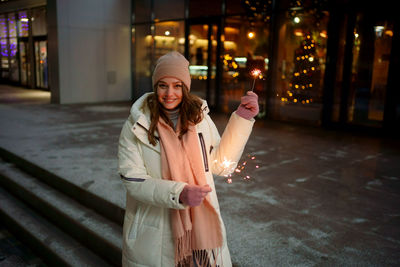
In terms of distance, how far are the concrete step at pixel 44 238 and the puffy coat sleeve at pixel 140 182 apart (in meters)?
2.07

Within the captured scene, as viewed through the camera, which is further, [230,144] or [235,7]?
[235,7]

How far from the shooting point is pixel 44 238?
4094 mm

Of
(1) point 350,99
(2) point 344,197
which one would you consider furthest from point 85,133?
(1) point 350,99

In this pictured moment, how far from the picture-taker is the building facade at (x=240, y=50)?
8391 mm

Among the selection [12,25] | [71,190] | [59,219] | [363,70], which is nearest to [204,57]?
[363,70]

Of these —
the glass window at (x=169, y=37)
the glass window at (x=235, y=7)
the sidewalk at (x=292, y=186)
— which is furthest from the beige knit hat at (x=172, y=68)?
the glass window at (x=169, y=37)

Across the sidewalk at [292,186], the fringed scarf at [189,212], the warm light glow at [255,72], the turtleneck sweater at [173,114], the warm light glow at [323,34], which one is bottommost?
the sidewalk at [292,186]

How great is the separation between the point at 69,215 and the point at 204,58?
885cm

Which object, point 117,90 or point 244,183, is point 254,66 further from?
point 117,90

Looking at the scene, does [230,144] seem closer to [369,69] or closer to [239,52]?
[369,69]

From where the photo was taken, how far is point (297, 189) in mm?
4750

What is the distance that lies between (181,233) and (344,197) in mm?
3171

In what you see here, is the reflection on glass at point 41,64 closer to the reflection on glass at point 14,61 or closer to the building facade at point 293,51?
the reflection on glass at point 14,61

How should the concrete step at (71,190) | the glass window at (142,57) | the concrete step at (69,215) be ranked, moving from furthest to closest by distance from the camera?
1. the glass window at (142,57)
2. the concrete step at (71,190)
3. the concrete step at (69,215)
